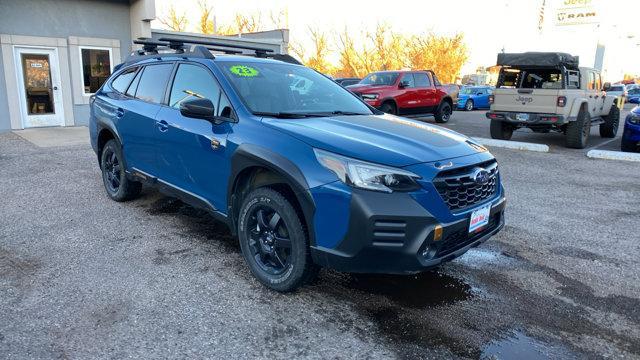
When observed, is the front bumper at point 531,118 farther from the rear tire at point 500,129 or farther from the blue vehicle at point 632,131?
the blue vehicle at point 632,131

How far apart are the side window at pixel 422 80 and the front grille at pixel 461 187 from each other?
1275 cm

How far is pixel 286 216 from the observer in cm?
314

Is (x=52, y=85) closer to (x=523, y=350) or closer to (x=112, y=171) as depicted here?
(x=112, y=171)

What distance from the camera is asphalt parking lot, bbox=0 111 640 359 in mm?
2812

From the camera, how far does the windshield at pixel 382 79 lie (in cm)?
1496

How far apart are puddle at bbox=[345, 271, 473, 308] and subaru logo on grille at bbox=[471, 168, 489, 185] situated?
0.89 meters

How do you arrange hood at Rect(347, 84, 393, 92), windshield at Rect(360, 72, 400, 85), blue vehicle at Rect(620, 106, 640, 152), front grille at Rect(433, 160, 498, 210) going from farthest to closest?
windshield at Rect(360, 72, 400, 85) → hood at Rect(347, 84, 393, 92) → blue vehicle at Rect(620, 106, 640, 152) → front grille at Rect(433, 160, 498, 210)

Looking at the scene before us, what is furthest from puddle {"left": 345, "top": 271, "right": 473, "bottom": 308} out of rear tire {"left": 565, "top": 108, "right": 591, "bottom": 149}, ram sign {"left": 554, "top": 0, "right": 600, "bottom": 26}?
ram sign {"left": 554, "top": 0, "right": 600, "bottom": 26}

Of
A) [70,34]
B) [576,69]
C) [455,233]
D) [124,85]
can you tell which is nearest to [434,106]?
[576,69]

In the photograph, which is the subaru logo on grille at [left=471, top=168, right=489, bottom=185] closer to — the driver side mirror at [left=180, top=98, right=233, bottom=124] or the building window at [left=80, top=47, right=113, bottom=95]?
the driver side mirror at [left=180, top=98, right=233, bottom=124]

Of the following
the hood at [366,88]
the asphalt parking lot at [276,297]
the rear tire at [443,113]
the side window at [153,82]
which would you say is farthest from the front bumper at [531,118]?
the side window at [153,82]

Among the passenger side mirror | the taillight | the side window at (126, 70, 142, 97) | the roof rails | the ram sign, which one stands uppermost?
the ram sign

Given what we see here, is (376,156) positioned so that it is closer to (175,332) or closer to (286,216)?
(286,216)

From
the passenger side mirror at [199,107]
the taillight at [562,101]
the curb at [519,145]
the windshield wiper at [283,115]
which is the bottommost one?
the curb at [519,145]
